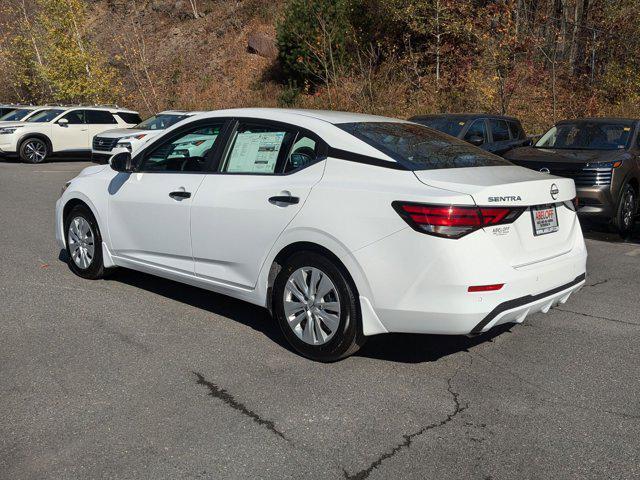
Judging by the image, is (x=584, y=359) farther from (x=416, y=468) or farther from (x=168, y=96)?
(x=168, y=96)

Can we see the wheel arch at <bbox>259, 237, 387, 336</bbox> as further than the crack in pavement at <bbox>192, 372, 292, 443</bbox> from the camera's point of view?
Yes

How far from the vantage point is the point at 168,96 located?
34.7 meters

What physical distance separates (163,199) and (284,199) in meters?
1.31

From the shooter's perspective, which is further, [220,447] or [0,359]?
[0,359]

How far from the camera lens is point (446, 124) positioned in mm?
12141

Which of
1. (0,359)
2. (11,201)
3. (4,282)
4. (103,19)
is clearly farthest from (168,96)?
(0,359)

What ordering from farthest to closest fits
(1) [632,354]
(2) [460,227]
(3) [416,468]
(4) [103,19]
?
1. (4) [103,19]
2. (1) [632,354]
3. (2) [460,227]
4. (3) [416,468]

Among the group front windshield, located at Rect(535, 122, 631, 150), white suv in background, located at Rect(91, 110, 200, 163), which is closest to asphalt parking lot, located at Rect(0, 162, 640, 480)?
front windshield, located at Rect(535, 122, 631, 150)

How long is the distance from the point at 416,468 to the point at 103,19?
168ft

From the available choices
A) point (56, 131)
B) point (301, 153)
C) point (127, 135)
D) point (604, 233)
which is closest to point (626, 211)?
point (604, 233)

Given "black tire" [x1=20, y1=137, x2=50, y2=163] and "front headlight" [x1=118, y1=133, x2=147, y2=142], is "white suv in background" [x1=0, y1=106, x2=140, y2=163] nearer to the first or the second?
"black tire" [x1=20, y1=137, x2=50, y2=163]

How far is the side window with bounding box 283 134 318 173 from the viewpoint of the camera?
4664 mm

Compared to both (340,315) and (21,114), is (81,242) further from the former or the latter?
(21,114)

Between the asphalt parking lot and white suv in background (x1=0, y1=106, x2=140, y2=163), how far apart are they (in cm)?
1633
